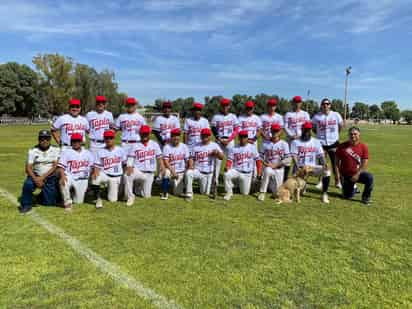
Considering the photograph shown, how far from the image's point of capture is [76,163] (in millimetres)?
5824

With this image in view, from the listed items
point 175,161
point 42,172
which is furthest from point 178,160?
point 42,172

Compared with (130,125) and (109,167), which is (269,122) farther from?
(109,167)

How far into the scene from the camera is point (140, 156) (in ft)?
21.6

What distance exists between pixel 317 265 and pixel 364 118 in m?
157

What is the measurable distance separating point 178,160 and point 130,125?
50.2 inches

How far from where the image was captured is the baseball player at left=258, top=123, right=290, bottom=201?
6.80 meters

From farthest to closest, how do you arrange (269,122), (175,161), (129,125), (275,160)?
(269,122) → (275,160) → (175,161) → (129,125)

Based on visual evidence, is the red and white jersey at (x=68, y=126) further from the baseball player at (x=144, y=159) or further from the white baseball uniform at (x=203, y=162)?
the white baseball uniform at (x=203, y=162)

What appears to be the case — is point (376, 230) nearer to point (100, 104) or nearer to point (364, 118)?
point (100, 104)

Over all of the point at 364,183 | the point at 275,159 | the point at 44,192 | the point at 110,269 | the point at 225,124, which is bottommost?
the point at 110,269

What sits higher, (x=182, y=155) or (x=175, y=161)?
(x=182, y=155)

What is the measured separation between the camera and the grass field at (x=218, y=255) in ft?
9.80

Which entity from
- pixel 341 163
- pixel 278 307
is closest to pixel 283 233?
pixel 278 307

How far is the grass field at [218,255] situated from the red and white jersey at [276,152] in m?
1.21
